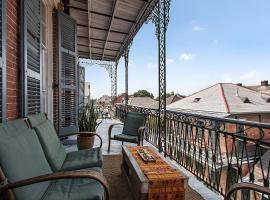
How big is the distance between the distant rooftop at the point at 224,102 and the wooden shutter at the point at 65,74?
12.6 metres

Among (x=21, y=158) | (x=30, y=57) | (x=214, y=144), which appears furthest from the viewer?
(x=214, y=144)

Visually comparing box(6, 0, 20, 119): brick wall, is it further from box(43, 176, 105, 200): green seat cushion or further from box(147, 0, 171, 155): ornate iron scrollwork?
box(147, 0, 171, 155): ornate iron scrollwork

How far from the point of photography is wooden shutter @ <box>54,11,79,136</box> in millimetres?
4160

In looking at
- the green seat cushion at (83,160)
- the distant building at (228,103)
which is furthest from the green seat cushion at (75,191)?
the distant building at (228,103)

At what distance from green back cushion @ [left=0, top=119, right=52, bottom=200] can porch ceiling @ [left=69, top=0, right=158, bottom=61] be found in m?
3.71

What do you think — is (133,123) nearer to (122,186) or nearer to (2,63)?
(122,186)

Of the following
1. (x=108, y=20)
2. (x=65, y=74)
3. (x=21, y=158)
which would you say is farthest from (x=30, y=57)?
(x=108, y=20)

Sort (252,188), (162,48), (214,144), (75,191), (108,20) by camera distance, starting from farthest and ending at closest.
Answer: (108,20), (162,48), (214,144), (75,191), (252,188)

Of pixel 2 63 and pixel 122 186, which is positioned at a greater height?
pixel 2 63

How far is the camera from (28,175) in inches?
55.3

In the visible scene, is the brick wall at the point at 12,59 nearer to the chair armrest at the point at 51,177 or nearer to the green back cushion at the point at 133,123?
the chair armrest at the point at 51,177

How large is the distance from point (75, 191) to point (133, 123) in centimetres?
290

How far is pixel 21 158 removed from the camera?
138 cm

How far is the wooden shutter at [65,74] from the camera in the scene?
416cm
